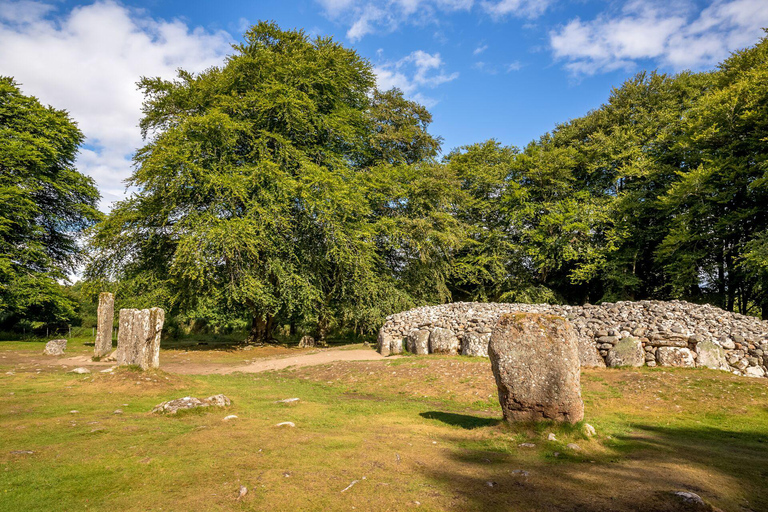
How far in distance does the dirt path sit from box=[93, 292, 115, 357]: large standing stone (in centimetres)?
60

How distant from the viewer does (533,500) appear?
4.45 metres

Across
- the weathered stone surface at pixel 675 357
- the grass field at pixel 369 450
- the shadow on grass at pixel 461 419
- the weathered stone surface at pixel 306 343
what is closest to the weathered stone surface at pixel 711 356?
the weathered stone surface at pixel 675 357

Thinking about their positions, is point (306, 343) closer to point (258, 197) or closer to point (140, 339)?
point (258, 197)

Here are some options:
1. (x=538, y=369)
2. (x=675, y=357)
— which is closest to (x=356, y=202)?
(x=675, y=357)

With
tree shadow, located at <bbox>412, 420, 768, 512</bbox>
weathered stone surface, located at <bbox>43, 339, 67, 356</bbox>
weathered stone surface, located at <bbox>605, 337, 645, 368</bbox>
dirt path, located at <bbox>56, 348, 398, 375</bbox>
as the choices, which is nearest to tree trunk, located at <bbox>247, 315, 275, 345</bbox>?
dirt path, located at <bbox>56, 348, 398, 375</bbox>

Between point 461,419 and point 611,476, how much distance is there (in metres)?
3.68

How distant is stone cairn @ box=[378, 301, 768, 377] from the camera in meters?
13.0

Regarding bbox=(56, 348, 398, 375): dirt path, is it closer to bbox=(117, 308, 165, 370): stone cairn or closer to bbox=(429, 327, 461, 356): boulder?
bbox=(429, 327, 461, 356): boulder

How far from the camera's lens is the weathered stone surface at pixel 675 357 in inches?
509

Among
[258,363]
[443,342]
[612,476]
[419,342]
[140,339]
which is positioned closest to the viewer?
[612,476]

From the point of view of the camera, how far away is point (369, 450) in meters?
5.91

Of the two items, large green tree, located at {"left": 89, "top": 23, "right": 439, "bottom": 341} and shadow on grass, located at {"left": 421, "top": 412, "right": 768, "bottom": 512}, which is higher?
large green tree, located at {"left": 89, "top": 23, "right": 439, "bottom": 341}

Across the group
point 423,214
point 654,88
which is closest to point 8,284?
point 423,214

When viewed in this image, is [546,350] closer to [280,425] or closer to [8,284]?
[280,425]
